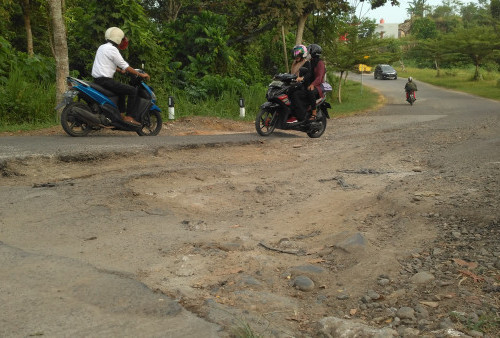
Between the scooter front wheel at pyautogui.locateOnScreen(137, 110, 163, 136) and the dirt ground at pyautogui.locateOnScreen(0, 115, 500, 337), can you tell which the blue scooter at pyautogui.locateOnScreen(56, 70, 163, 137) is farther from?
the dirt ground at pyautogui.locateOnScreen(0, 115, 500, 337)

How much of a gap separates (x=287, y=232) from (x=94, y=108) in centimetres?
594

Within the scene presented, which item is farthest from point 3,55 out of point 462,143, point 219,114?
point 462,143

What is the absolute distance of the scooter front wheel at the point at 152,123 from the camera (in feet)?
35.5

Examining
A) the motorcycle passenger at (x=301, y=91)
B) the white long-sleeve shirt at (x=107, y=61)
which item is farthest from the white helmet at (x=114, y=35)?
the motorcycle passenger at (x=301, y=91)

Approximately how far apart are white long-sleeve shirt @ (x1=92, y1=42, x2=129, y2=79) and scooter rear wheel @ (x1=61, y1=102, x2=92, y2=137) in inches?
27.9

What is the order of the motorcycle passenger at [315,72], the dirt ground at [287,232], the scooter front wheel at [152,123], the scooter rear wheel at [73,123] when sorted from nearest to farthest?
the dirt ground at [287,232] < the scooter rear wheel at [73,123] < the scooter front wheel at [152,123] < the motorcycle passenger at [315,72]

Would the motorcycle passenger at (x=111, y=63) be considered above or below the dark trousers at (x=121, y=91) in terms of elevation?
above

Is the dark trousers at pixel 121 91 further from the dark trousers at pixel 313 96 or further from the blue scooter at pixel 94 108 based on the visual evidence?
the dark trousers at pixel 313 96

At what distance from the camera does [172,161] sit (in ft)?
27.1

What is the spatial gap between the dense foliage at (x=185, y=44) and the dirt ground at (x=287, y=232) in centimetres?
647

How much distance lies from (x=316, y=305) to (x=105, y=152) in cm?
540

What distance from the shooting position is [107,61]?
980cm

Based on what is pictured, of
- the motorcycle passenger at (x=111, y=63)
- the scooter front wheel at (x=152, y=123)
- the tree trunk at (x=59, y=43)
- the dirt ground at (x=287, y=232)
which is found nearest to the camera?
the dirt ground at (x=287, y=232)

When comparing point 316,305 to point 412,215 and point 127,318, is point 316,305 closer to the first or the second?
point 127,318
